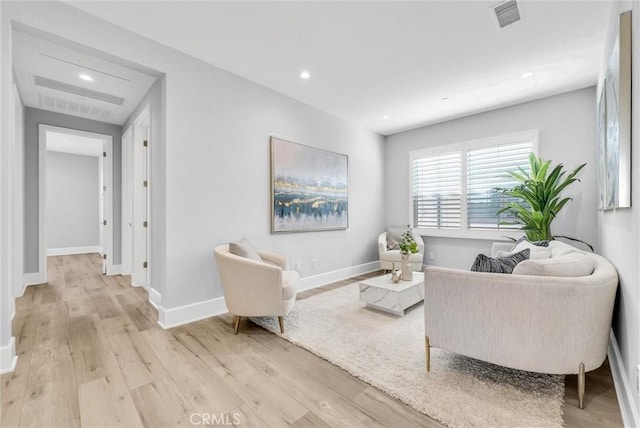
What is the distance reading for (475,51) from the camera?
113 inches

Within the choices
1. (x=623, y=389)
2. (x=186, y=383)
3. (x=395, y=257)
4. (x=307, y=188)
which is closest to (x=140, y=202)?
(x=307, y=188)

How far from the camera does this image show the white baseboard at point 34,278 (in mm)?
4129

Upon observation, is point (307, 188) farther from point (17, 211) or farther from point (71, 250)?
point (71, 250)

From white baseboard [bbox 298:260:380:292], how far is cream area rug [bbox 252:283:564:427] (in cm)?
112

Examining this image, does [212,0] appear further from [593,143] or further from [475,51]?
[593,143]

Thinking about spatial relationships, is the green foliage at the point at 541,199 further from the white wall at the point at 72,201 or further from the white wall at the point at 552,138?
the white wall at the point at 72,201

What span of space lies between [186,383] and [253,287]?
86 cm

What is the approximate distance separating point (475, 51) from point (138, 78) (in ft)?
11.9

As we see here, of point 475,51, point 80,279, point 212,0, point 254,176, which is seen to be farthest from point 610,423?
point 80,279

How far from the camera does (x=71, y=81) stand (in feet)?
10.8

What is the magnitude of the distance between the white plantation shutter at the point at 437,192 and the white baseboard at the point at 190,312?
3805mm

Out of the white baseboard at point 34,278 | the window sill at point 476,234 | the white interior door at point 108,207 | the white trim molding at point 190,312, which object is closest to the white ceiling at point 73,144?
the white interior door at point 108,207

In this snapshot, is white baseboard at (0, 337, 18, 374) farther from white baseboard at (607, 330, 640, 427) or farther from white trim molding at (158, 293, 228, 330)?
white baseboard at (607, 330, 640, 427)

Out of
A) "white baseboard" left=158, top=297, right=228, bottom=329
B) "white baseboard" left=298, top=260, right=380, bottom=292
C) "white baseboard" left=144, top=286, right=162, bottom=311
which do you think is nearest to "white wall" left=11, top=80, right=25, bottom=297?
"white baseboard" left=144, top=286, right=162, bottom=311
